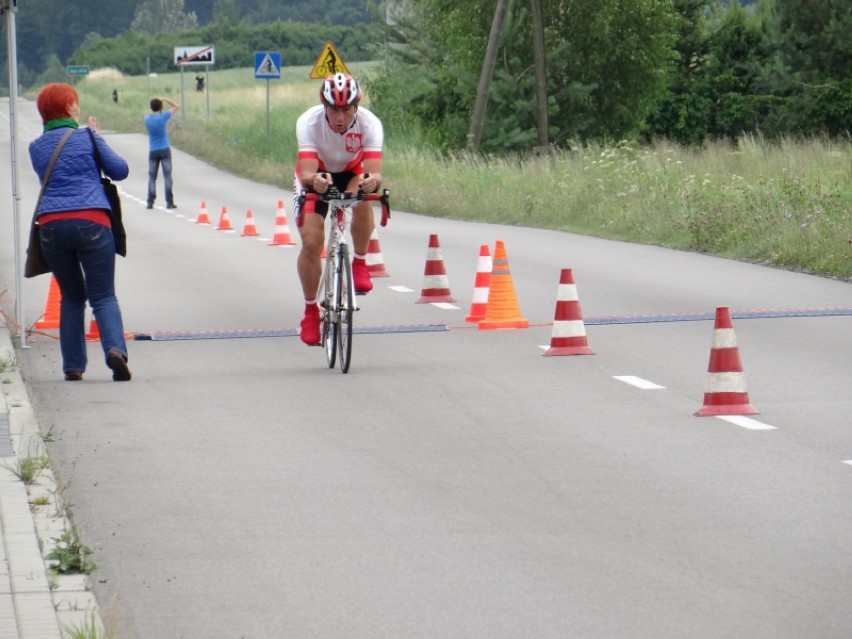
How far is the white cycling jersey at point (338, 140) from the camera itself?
39.8 feet

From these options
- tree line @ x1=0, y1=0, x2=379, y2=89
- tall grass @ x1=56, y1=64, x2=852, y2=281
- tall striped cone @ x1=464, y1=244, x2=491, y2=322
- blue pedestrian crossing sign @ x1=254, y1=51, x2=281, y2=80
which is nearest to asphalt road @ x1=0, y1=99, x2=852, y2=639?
tall striped cone @ x1=464, y1=244, x2=491, y2=322

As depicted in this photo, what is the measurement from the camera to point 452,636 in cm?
Answer: 580

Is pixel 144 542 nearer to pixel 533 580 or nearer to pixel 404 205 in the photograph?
pixel 533 580

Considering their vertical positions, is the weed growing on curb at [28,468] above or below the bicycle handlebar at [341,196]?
below

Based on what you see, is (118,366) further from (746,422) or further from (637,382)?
(746,422)

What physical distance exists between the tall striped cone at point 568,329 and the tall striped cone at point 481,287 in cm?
215

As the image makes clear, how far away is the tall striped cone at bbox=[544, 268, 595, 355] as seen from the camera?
12.7 metres

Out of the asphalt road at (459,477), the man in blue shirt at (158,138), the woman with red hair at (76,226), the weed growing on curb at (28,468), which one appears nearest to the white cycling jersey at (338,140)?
the woman with red hair at (76,226)

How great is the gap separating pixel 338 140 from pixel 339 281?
0.96 metres

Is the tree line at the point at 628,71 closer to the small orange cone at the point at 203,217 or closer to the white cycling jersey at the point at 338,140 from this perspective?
the small orange cone at the point at 203,217

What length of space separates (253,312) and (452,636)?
10.5m

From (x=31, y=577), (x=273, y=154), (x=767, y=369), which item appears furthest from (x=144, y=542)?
(x=273, y=154)

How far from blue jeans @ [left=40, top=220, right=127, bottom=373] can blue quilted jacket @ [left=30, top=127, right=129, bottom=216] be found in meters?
0.12

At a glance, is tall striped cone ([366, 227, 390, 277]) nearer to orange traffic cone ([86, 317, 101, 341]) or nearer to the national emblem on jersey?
orange traffic cone ([86, 317, 101, 341])
